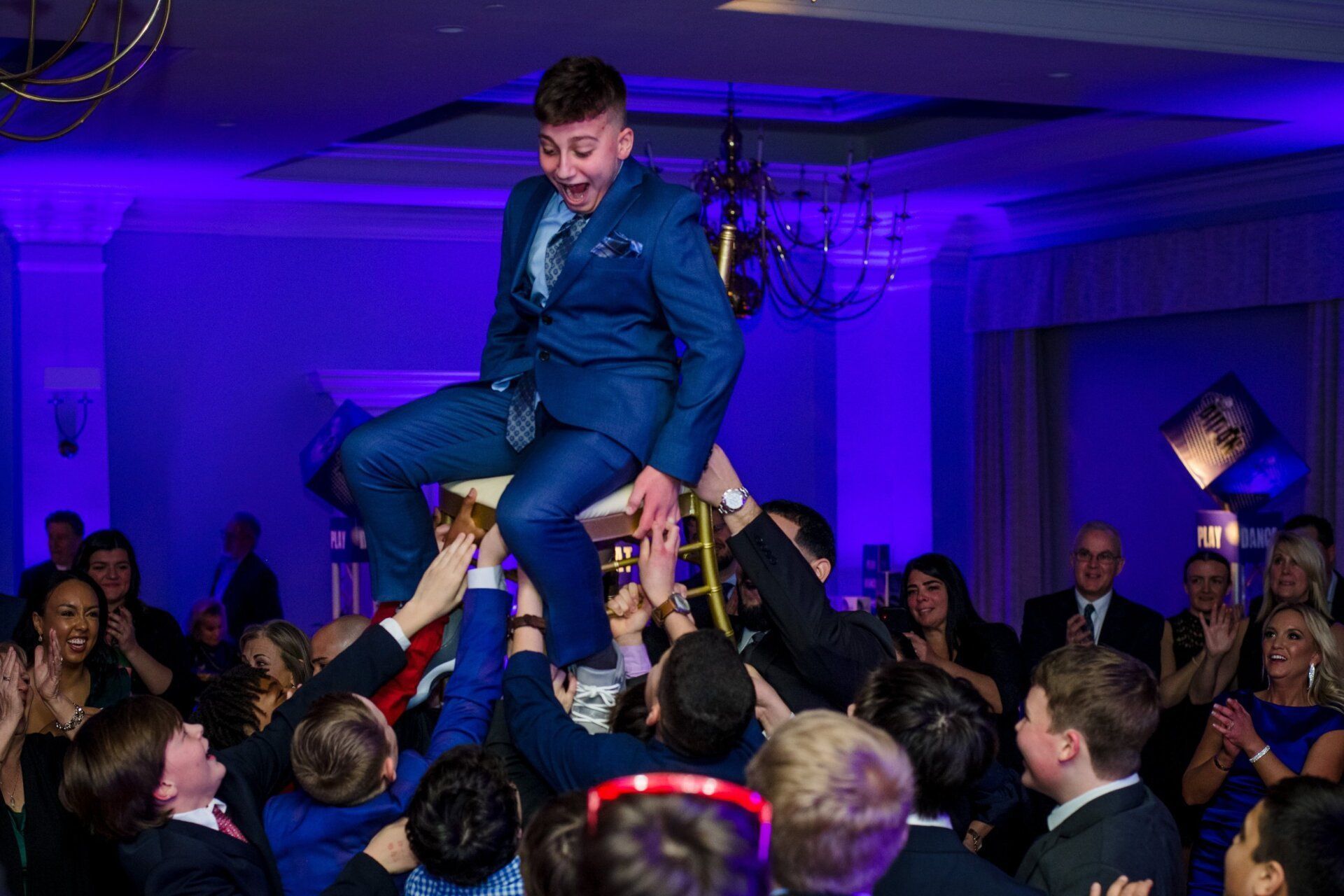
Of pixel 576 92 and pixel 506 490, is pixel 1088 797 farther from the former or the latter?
pixel 576 92

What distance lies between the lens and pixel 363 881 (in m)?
2.42

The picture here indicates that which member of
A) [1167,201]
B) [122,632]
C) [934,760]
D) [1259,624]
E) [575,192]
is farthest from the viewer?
[1167,201]

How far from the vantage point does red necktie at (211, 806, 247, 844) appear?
8.39ft

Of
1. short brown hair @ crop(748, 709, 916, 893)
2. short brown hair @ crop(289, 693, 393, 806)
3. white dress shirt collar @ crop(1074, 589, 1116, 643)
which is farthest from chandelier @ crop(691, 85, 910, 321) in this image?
short brown hair @ crop(748, 709, 916, 893)

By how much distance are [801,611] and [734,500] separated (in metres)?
0.24

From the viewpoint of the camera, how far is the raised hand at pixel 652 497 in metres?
2.73

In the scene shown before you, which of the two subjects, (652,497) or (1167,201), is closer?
(652,497)

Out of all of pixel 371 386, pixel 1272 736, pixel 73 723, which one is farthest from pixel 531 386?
pixel 371 386

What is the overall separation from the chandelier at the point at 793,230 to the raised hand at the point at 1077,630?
1.66 metres

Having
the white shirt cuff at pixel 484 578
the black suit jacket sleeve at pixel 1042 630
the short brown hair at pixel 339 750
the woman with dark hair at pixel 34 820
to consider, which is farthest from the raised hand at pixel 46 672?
the black suit jacket sleeve at pixel 1042 630

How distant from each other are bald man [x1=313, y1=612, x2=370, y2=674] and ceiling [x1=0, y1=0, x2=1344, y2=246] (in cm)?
186

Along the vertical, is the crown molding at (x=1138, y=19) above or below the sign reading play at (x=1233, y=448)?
above

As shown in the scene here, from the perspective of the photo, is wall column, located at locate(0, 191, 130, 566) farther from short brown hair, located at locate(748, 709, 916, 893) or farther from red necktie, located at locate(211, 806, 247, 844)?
short brown hair, located at locate(748, 709, 916, 893)

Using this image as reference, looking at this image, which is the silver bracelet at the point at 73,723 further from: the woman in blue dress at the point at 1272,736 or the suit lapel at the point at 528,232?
the woman in blue dress at the point at 1272,736
